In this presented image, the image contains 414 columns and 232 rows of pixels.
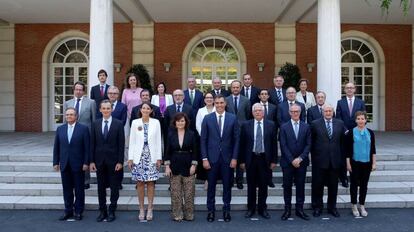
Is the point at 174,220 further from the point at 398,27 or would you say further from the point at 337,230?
the point at 398,27

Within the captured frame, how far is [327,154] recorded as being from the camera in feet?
21.0

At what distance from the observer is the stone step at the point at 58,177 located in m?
7.98

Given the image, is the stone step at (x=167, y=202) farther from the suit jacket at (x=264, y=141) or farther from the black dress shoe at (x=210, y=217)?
the suit jacket at (x=264, y=141)

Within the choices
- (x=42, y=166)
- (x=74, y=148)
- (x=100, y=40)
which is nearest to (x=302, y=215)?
(x=74, y=148)

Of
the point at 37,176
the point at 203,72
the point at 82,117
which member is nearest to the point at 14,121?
the point at 203,72

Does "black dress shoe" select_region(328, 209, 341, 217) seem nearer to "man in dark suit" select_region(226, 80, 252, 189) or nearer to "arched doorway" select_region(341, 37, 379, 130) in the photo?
"man in dark suit" select_region(226, 80, 252, 189)

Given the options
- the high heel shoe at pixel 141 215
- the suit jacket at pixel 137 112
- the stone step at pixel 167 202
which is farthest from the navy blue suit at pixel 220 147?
the suit jacket at pixel 137 112

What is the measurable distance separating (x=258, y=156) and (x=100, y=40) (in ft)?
15.8

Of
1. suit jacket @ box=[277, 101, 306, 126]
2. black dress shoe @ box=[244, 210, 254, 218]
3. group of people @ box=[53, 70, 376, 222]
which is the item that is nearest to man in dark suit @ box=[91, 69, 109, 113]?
group of people @ box=[53, 70, 376, 222]

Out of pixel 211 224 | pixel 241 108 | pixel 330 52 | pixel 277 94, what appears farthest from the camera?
pixel 330 52

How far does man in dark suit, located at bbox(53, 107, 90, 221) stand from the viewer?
246 inches

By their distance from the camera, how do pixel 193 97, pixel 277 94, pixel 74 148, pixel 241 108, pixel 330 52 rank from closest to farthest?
pixel 74 148, pixel 241 108, pixel 193 97, pixel 277 94, pixel 330 52

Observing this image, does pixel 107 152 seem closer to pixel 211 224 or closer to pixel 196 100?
pixel 211 224

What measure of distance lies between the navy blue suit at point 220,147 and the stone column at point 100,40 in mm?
3887
